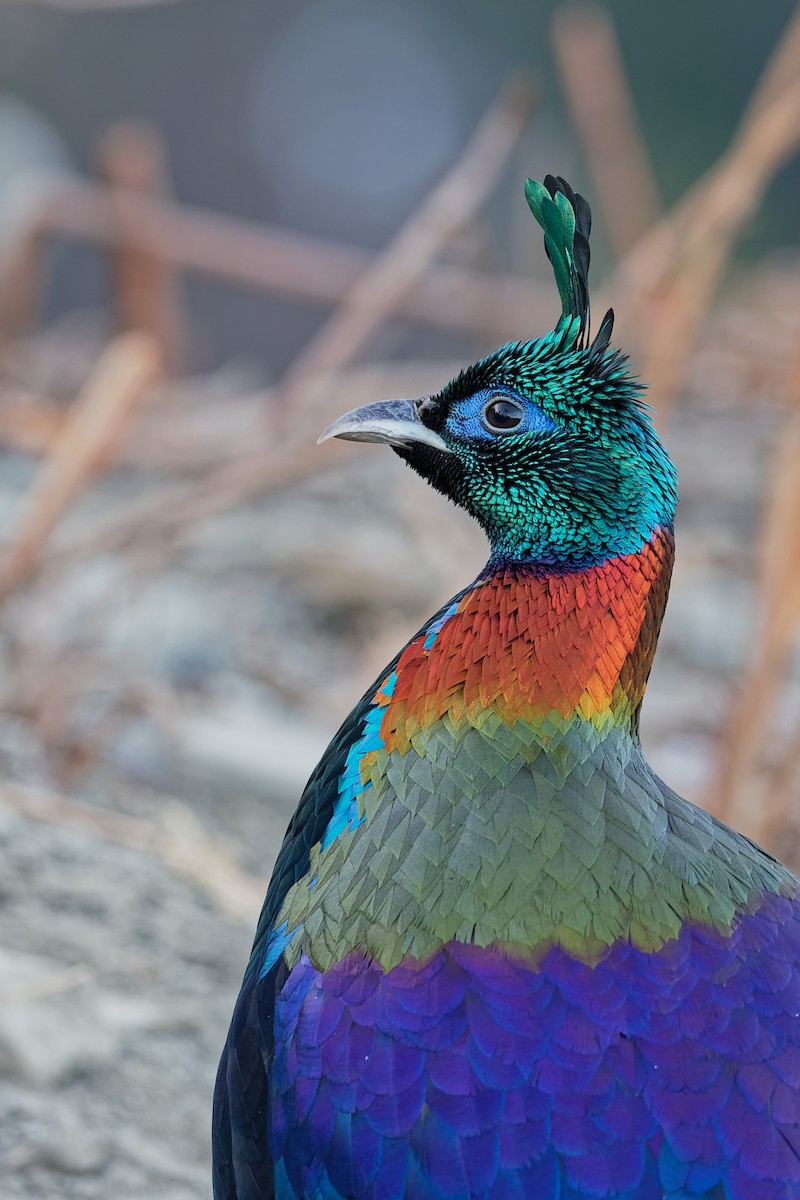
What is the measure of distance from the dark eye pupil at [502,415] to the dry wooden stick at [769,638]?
4.21ft

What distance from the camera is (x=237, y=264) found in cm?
420

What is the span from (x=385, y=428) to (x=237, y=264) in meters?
2.77

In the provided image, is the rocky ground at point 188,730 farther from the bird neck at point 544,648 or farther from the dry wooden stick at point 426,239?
the bird neck at point 544,648

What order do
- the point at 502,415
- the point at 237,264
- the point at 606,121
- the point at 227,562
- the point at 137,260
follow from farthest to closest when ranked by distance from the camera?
the point at 137,260, the point at 606,121, the point at 227,562, the point at 237,264, the point at 502,415

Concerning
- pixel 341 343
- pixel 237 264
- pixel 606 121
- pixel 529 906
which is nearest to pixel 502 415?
pixel 529 906

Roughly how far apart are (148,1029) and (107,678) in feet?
3.72

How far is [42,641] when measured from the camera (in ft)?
11.1

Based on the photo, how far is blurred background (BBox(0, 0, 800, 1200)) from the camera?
2291 millimetres

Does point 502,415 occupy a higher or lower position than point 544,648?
higher

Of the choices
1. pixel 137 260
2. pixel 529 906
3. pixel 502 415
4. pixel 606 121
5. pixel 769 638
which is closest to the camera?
pixel 529 906

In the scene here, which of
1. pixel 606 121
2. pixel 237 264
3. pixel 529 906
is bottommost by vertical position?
pixel 529 906

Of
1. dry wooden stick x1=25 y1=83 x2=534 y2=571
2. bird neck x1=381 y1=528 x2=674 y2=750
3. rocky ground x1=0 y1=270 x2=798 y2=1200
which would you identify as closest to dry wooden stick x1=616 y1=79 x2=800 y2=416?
dry wooden stick x1=25 y1=83 x2=534 y2=571

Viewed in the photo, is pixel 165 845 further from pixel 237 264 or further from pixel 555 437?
pixel 237 264

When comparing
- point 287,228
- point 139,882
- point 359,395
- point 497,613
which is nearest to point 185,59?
point 287,228
